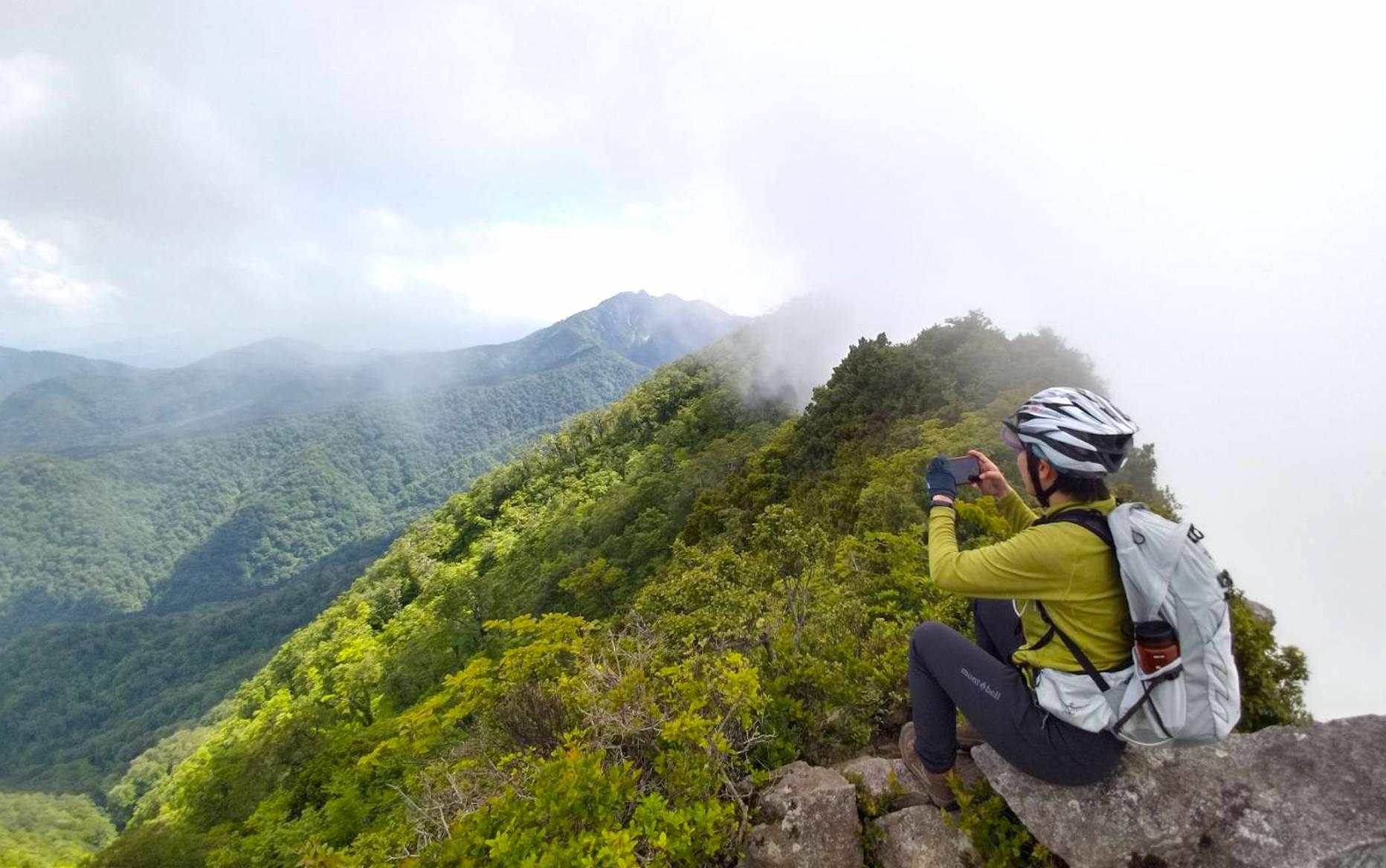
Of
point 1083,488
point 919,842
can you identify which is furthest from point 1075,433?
point 919,842

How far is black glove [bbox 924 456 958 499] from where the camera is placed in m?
3.45

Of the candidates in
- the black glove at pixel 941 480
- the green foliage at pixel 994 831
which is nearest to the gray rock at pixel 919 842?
the green foliage at pixel 994 831

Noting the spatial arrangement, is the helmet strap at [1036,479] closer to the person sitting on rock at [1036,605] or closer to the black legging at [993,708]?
the person sitting on rock at [1036,605]

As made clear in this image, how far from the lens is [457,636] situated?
3170 centimetres

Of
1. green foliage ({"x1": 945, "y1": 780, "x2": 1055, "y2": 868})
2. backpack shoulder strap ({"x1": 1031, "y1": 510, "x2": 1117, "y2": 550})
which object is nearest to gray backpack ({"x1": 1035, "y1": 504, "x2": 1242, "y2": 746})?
backpack shoulder strap ({"x1": 1031, "y1": 510, "x2": 1117, "y2": 550})

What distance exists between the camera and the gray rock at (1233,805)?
2.95m

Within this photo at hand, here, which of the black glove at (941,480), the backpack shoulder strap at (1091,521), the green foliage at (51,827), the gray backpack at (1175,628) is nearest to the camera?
the gray backpack at (1175,628)

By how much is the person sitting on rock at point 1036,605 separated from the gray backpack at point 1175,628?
4.7 inches

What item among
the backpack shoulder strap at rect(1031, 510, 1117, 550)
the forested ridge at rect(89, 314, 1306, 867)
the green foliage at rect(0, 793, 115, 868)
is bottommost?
the green foliage at rect(0, 793, 115, 868)

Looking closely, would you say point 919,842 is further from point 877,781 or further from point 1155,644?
point 1155,644

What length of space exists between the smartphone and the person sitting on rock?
38 mm

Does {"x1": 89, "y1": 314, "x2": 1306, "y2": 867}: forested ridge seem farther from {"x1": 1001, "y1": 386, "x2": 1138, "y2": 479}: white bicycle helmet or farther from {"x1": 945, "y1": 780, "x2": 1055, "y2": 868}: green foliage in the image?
{"x1": 1001, "y1": 386, "x2": 1138, "y2": 479}: white bicycle helmet

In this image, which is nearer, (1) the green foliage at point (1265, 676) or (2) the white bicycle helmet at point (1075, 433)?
(2) the white bicycle helmet at point (1075, 433)

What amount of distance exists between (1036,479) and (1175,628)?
88 centimetres
